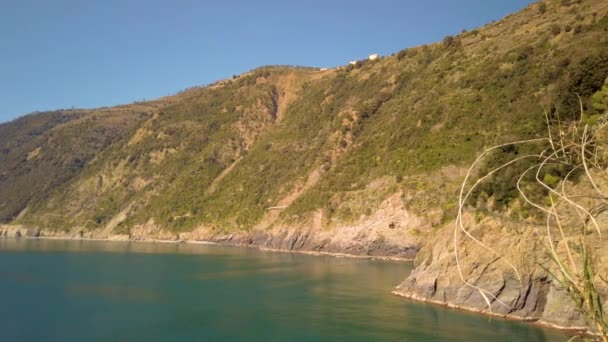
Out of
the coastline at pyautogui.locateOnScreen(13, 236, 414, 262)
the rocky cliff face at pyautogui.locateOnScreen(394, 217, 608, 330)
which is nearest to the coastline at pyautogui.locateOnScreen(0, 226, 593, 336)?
the coastline at pyautogui.locateOnScreen(13, 236, 414, 262)

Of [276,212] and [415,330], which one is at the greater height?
[276,212]

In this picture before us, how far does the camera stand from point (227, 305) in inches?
1732

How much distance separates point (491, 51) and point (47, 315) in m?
77.8

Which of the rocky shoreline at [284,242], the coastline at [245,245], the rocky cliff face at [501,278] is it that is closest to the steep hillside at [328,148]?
the rocky shoreline at [284,242]

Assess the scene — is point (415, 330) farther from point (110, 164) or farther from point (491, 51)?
point (110, 164)

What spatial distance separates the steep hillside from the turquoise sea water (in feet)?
38.4

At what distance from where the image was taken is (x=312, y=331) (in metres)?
34.5

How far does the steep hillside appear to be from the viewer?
7212 centimetres

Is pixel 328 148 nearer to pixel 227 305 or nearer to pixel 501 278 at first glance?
pixel 227 305

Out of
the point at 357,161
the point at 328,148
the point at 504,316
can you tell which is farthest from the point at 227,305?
the point at 328,148

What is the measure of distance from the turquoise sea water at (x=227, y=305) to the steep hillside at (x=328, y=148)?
460 inches

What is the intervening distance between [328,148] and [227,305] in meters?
66.9

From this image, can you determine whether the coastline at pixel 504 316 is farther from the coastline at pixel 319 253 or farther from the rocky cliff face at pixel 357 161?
the rocky cliff face at pixel 357 161

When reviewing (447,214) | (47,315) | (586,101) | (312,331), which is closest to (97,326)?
(47,315)
